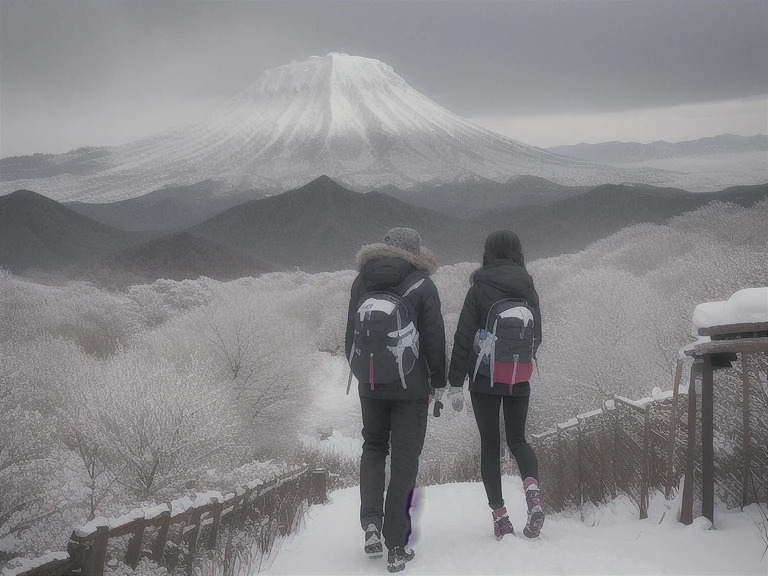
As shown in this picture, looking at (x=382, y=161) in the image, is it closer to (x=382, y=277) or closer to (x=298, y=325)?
(x=298, y=325)

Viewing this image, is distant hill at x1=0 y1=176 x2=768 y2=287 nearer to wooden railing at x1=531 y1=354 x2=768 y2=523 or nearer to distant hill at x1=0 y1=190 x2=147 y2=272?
distant hill at x1=0 y1=190 x2=147 y2=272

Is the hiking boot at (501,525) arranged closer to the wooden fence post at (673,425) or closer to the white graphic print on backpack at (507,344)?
the white graphic print on backpack at (507,344)

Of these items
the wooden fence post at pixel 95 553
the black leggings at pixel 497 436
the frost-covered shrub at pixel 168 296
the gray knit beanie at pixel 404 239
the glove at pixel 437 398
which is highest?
the gray knit beanie at pixel 404 239

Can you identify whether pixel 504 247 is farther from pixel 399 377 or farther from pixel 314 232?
pixel 314 232

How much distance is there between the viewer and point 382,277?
3.00 m

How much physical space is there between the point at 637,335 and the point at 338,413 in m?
12.5

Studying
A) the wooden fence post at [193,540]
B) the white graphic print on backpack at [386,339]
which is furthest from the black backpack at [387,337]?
the wooden fence post at [193,540]

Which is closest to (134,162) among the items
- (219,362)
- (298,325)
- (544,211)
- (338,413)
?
(219,362)

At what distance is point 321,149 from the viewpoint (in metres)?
32.3

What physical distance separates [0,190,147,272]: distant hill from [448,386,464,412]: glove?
2149 cm

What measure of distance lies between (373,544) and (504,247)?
159 cm

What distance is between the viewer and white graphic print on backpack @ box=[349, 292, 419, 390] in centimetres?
299

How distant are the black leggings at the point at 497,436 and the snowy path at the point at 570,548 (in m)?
0.30

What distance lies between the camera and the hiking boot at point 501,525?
3.21 meters
